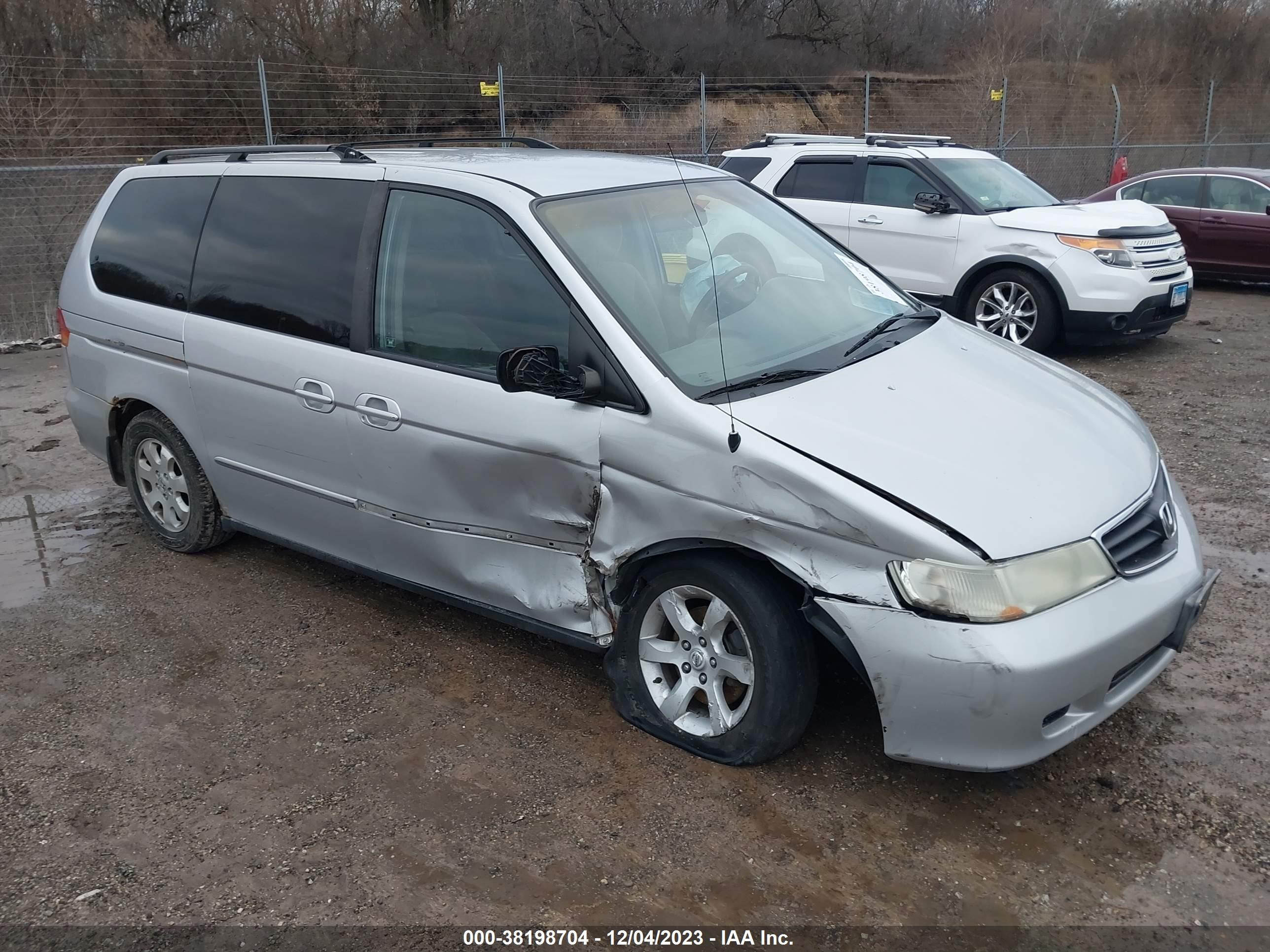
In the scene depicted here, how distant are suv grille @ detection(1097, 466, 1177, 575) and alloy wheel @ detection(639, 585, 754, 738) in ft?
3.60

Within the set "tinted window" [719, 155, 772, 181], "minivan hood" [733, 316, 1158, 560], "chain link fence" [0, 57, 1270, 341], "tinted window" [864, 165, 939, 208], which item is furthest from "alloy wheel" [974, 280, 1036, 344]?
"minivan hood" [733, 316, 1158, 560]

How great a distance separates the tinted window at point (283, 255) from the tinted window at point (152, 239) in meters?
0.11

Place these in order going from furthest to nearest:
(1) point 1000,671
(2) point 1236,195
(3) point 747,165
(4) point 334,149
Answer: (2) point 1236,195 < (3) point 747,165 < (4) point 334,149 < (1) point 1000,671

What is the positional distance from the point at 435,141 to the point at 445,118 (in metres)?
12.9

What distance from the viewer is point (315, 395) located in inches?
155

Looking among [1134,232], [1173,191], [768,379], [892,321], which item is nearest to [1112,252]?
[1134,232]

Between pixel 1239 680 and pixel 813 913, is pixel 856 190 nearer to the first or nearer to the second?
pixel 1239 680

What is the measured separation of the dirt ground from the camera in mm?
2758

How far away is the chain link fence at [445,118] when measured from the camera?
35.7 ft

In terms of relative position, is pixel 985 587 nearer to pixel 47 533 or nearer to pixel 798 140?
pixel 47 533

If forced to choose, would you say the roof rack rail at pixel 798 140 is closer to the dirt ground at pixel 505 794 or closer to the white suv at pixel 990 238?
the white suv at pixel 990 238

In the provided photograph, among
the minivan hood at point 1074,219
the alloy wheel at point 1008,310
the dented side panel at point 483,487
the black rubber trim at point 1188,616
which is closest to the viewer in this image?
the black rubber trim at point 1188,616

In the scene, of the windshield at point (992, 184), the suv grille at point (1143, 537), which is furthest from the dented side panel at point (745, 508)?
the windshield at point (992, 184)

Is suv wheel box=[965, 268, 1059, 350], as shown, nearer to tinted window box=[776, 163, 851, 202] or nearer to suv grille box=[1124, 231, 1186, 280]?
suv grille box=[1124, 231, 1186, 280]
